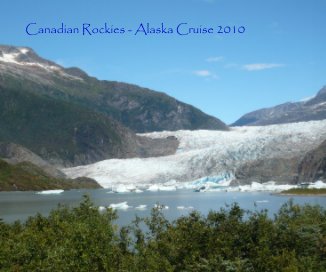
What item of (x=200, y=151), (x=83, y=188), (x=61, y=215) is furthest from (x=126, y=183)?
(x=61, y=215)

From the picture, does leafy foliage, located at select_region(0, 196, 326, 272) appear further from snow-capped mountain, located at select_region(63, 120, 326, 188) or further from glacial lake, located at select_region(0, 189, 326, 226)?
snow-capped mountain, located at select_region(63, 120, 326, 188)

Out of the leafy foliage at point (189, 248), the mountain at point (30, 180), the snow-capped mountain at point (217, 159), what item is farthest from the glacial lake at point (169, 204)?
the mountain at point (30, 180)

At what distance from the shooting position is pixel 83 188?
168125mm

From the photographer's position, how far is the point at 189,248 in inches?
901

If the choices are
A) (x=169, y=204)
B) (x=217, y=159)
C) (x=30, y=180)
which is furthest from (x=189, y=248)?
(x=30, y=180)

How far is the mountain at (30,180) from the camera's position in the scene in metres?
152

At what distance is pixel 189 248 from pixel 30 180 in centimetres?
14323

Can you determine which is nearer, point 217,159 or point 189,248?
point 189,248

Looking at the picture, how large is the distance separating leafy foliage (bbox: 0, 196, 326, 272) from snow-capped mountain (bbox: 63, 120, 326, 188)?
118686 millimetres

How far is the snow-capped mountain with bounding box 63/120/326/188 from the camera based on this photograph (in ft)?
485

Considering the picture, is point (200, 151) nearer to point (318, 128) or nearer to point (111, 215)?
point (318, 128)

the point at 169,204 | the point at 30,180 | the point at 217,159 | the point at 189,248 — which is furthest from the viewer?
the point at 30,180

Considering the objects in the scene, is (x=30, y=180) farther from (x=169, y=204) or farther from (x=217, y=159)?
(x=169, y=204)

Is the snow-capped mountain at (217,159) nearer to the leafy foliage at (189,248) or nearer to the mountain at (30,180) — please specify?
the mountain at (30,180)
